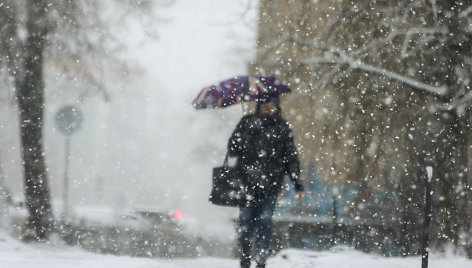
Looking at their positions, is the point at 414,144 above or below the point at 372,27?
below

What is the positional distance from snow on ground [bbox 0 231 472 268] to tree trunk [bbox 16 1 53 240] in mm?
573

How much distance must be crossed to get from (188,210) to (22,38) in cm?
3113

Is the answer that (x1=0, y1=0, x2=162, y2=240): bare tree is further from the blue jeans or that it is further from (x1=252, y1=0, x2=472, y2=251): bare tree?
the blue jeans

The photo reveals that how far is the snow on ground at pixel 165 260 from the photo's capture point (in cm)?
663

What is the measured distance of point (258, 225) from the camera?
19.8 ft

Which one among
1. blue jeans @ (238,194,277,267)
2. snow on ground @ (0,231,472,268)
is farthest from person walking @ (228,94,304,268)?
snow on ground @ (0,231,472,268)

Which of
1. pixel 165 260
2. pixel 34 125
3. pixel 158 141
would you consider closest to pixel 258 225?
pixel 165 260

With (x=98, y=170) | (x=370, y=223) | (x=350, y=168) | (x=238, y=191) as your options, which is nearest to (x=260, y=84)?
(x=238, y=191)

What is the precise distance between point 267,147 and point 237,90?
0.76m

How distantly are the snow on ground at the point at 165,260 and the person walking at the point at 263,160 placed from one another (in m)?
1.38

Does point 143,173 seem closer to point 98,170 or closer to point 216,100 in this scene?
point 98,170

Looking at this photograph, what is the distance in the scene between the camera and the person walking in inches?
234

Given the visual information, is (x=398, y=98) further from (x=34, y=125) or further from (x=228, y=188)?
(x=34, y=125)

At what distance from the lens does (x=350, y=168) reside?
8.63 meters
